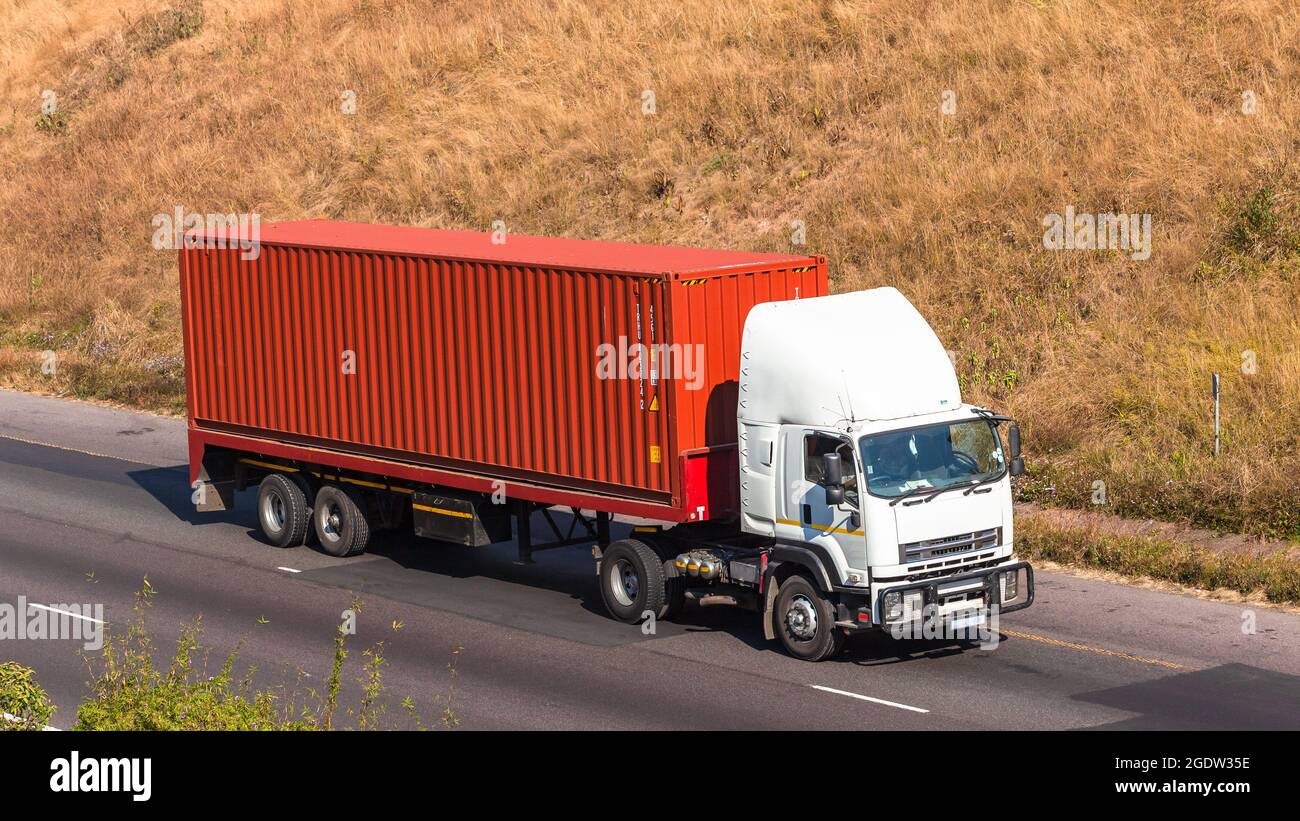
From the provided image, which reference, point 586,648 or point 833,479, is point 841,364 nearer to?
point 833,479

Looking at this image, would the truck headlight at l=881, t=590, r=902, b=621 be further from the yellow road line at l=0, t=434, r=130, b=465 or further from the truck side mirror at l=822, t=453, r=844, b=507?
the yellow road line at l=0, t=434, r=130, b=465

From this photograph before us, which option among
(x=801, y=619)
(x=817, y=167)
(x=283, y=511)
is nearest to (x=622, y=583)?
(x=801, y=619)

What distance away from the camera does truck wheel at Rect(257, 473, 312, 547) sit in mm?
20016

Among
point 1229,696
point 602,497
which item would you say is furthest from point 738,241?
point 1229,696

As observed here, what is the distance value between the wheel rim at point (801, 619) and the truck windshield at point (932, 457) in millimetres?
1360

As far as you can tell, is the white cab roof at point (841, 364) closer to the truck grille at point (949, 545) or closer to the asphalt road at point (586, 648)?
the truck grille at point (949, 545)

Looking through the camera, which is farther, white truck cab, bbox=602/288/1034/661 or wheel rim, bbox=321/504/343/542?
wheel rim, bbox=321/504/343/542

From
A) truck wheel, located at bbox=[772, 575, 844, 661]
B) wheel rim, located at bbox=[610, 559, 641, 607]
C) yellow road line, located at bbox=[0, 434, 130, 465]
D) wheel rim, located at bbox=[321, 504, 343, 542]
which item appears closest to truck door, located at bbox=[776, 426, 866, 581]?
truck wheel, located at bbox=[772, 575, 844, 661]

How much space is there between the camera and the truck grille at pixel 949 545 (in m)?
14.5

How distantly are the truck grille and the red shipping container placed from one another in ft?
7.06

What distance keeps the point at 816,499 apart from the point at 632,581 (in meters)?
2.60

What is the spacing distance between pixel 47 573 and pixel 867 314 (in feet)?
33.5

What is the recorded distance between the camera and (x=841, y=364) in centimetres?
1466
